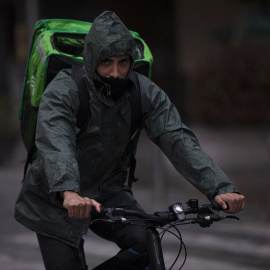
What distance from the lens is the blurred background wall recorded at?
15.5 m

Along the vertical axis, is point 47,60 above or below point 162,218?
above

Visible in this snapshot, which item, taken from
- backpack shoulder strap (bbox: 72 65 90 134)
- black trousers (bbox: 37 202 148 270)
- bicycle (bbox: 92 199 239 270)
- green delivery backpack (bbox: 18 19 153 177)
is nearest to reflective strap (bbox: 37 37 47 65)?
green delivery backpack (bbox: 18 19 153 177)

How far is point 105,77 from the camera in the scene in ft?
13.5

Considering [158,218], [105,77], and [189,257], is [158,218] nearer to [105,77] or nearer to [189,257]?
[105,77]

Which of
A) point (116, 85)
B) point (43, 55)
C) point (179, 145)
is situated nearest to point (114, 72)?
point (116, 85)

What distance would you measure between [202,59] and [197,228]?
8.71m

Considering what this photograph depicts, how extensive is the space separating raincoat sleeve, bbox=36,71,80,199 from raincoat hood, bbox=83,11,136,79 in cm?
16

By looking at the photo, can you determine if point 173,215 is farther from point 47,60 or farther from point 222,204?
point 47,60

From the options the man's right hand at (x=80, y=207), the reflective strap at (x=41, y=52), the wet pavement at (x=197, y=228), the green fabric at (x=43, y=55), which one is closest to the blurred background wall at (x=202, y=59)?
the wet pavement at (x=197, y=228)

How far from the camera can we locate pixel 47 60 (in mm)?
4559

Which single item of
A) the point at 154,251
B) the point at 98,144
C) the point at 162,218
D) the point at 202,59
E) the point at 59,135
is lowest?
the point at 202,59

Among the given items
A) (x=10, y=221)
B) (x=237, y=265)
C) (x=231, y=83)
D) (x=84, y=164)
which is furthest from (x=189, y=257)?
(x=231, y=83)

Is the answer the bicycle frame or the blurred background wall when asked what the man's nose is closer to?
the bicycle frame

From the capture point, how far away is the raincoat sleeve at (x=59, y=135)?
12.7 feet
